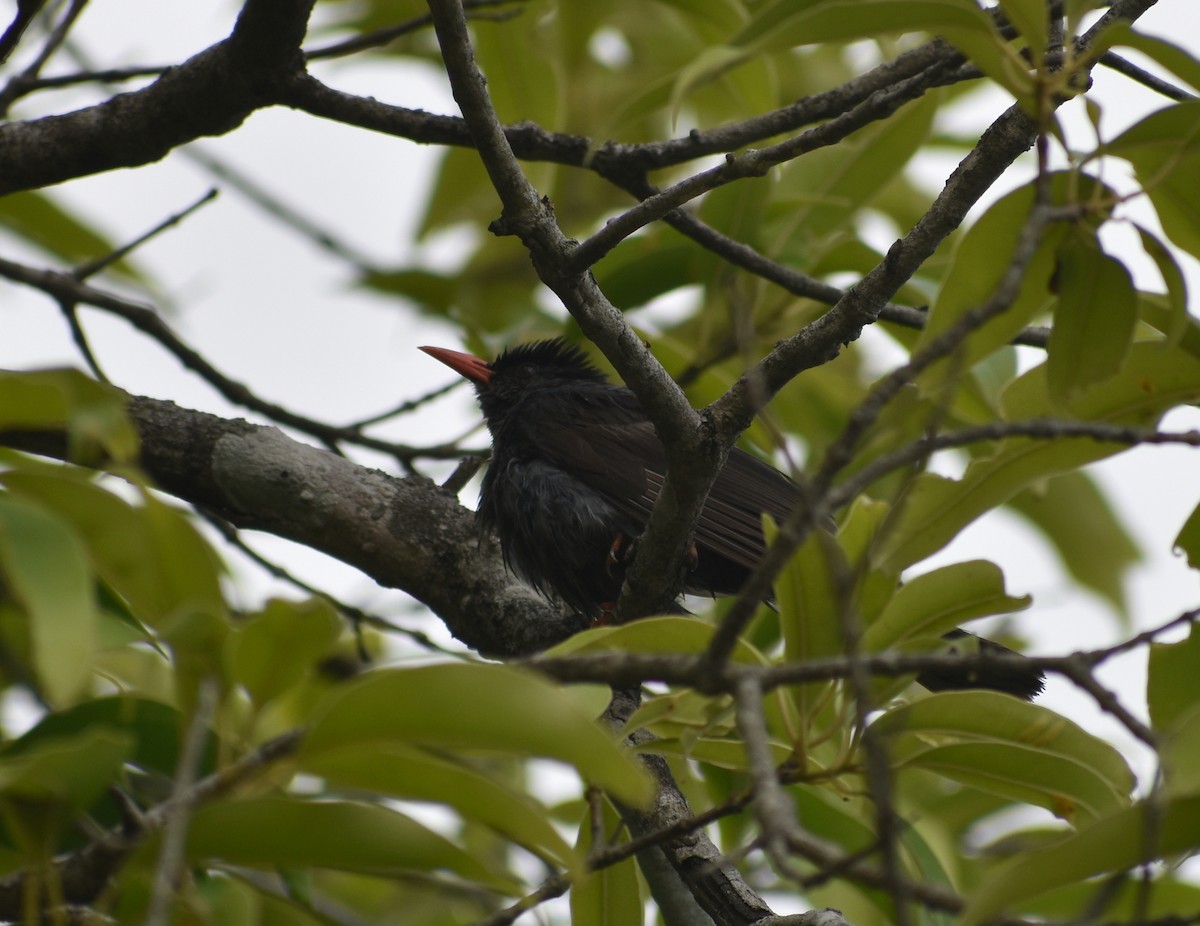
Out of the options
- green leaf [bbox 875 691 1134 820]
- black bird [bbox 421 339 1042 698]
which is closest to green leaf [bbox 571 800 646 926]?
green leaf [bbox 875 691 1134 820]

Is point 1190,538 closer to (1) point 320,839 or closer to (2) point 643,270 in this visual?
(1) point 320,839

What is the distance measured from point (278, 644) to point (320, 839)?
256 millimetres

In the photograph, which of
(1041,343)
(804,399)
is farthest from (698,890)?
(804,399)

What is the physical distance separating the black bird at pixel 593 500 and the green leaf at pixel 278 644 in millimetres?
1989

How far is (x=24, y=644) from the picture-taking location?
1.93 metres

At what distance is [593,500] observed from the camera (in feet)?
13.3

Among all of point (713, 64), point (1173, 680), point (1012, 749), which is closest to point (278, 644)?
point (713, 64)

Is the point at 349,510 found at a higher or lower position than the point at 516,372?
lower

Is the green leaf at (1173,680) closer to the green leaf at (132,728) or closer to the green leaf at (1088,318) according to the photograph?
the green leaf at (1088,318)

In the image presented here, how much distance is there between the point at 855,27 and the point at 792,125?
3.61ft

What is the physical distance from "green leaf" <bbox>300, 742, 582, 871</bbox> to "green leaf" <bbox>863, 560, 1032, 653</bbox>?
0.71 m

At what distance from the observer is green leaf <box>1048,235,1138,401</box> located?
6.02 feet

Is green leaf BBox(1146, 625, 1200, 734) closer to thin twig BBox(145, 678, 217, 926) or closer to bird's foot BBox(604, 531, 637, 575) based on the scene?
thin twig BBox(145, 678, 217, 926)

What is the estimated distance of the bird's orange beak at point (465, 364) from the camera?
4578 millimetres
